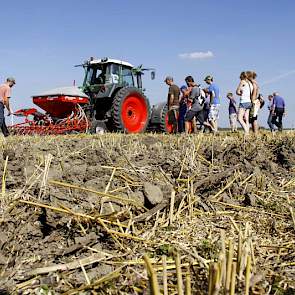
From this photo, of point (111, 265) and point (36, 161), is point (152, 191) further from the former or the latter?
point (36, 161)

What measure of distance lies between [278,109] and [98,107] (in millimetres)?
5542

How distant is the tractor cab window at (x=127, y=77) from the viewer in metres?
12.7

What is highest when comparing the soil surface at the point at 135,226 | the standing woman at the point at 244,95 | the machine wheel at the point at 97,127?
the standing woman at the point at 244,95

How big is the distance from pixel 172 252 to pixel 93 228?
0.48 m

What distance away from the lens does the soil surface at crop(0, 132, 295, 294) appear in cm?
205

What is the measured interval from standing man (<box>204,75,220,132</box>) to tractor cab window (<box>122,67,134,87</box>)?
9.46ft

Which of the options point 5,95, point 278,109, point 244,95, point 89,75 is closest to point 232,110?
point 278,109

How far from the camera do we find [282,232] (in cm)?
272

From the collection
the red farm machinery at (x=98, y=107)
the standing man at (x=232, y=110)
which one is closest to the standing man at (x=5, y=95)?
the red farm machinery at (x=98, y=107)

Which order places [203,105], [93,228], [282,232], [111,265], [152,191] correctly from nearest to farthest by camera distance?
[111,265]
[93,228]
[282,232]
[152,191]
[203,105]

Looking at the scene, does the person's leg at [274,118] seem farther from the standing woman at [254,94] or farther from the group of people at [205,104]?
the standing woman at [254,94]

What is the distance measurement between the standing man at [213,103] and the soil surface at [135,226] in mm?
6563

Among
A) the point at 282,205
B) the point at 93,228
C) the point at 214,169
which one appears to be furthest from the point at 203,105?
the point at 93,228

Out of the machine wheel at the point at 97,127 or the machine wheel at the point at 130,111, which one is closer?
the machine wheel at the point at 97,127
